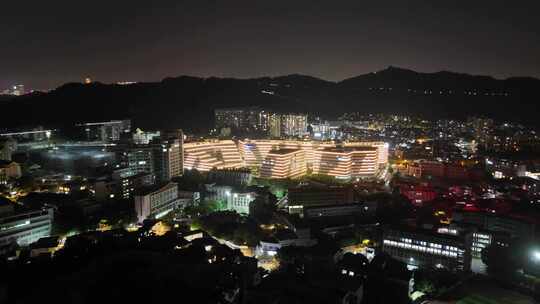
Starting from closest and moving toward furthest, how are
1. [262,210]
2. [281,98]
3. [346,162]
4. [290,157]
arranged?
1. [262,210]
2. [290,157]
3. [346,162]
4. [281,98]

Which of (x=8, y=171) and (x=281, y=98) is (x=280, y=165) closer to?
(x=8, y=171)

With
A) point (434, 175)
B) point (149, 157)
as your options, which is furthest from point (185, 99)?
point (434, 175)

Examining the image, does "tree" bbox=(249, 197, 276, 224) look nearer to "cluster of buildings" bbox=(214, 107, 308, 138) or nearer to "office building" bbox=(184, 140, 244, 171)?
"office building" bbox=(184, 140, 244, 171)

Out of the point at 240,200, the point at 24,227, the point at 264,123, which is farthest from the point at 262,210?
the point at 264,123

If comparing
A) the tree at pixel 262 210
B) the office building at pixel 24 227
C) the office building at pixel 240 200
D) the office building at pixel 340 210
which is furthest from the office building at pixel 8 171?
the office building at pixel 340 210

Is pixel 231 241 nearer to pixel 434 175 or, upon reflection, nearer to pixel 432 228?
pixel 432 228

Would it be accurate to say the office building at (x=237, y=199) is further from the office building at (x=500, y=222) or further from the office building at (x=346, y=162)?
the office building at (x=346, y=162)

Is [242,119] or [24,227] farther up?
[242,119]

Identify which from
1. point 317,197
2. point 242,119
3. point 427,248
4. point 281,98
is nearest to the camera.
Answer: point 427,248
